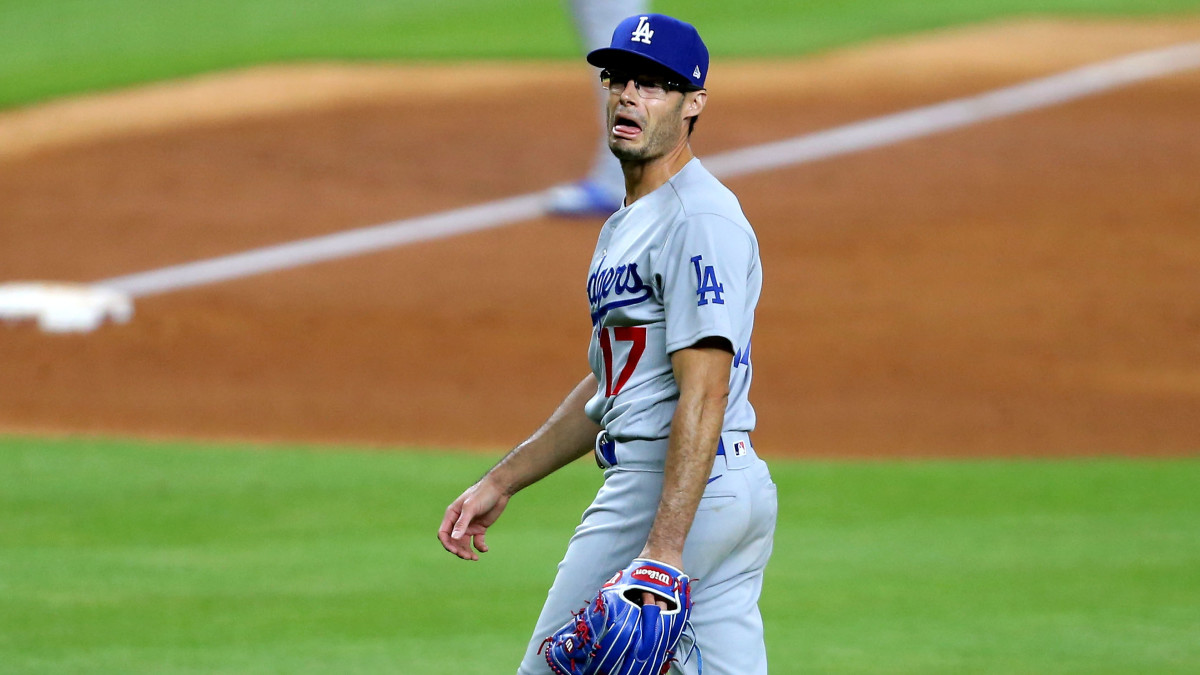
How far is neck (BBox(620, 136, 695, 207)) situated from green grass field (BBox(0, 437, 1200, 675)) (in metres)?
2.25

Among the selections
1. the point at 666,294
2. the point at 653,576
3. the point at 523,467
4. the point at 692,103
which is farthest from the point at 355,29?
the point at 653,576

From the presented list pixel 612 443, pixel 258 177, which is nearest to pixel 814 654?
pixel 612 443

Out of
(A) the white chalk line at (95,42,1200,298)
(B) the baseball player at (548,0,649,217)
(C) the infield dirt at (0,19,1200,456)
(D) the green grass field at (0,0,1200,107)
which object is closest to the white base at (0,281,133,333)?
(C) the infield dirt at (0,19,1200,456)

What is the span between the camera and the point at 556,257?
1279cm

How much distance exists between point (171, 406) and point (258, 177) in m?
4.72

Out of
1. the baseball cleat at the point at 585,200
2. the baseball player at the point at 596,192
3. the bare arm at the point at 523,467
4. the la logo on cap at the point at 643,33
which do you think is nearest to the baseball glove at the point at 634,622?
the bare arm at the point at 523,467

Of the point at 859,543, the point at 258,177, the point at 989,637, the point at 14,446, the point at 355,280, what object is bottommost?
the point at 989,637

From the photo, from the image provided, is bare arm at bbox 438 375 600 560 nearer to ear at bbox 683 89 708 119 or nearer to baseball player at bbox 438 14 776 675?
baseball player at bbox 438 14 776 675

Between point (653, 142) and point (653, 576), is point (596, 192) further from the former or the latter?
point (653, 576)

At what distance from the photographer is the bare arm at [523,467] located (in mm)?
4180

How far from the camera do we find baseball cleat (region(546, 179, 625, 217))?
13.2m

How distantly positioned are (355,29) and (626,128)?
15879 mm

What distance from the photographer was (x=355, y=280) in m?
12.3

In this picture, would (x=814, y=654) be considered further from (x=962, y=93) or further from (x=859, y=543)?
(x=962, y=93)
